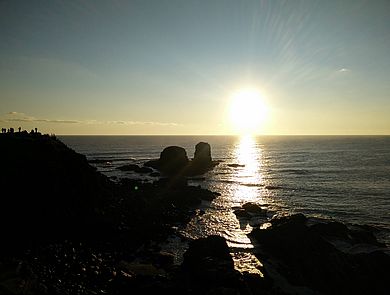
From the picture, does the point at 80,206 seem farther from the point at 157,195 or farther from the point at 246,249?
the point at 157,195

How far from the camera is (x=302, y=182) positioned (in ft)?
229

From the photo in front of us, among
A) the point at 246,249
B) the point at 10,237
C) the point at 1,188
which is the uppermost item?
the point at 1,188

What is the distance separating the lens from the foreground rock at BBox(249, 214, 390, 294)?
75.9 feet

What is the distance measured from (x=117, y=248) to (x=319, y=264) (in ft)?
58.1

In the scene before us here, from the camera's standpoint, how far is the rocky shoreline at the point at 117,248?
18953 mm

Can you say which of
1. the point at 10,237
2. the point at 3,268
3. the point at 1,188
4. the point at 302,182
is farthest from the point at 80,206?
the point at 302,182

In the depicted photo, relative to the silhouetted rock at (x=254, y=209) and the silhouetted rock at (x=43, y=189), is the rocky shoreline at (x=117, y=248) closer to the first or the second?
the silhouetted rock at (x=43, y=189)

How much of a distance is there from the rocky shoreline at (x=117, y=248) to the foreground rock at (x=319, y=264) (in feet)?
0.25

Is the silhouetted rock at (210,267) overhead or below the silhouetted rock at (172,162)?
below

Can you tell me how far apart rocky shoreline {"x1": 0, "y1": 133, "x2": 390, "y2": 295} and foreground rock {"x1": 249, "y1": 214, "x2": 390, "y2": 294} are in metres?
0.08

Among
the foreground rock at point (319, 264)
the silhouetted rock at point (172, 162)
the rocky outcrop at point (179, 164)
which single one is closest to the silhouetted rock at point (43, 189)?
the foreground rock at point (319, 264)

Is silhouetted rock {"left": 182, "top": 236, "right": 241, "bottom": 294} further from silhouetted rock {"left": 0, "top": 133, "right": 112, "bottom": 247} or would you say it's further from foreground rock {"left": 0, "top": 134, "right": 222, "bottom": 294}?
silhouetted rock {"left": 0, "top": 133, "right": 112, "bottom": 247}

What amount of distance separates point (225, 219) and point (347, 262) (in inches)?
761

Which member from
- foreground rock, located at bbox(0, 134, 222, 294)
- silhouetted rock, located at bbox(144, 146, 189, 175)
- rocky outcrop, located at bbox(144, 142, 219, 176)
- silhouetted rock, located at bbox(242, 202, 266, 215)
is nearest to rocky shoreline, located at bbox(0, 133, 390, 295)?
foreground rock, located at bbox(0, 134, 222, 294)
